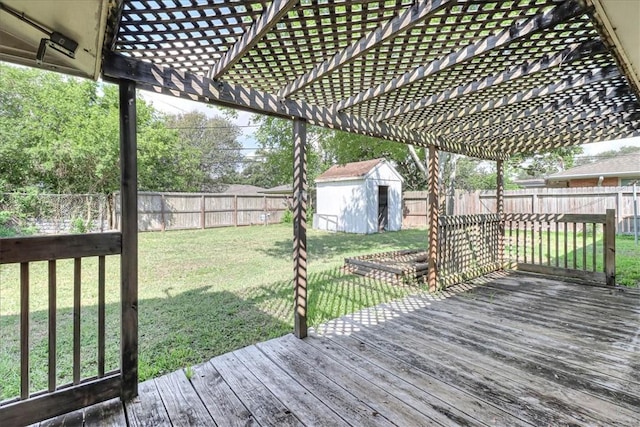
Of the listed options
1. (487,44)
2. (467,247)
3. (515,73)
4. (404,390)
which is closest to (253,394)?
(404,390)

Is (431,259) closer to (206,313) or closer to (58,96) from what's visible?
(206,313)

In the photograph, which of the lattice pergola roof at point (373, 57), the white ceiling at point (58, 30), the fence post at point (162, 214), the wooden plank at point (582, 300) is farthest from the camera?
the fence post at point (162, 214)

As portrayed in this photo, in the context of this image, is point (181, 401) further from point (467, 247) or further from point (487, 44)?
point (467, 247)

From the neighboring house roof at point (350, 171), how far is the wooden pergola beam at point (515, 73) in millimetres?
8365

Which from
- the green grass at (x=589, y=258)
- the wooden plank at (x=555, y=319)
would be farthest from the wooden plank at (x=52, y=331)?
the green grass at (x=589, y=258)

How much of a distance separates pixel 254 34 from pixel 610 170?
50.5 ft

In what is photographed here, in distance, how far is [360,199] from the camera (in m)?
11.3

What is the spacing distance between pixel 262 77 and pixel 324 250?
588cm

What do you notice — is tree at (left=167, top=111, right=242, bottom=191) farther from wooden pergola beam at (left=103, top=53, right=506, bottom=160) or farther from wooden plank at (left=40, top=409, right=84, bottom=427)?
wooden plank at (left=40, top=409, right=84, bottom=427)

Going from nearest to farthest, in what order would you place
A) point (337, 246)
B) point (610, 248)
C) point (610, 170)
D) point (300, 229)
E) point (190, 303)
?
point (300, 229) < point (190, 303) < point (610, 248) < point (337, 246) < point (610, 170)

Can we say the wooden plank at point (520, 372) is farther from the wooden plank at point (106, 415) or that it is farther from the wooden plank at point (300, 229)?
the wooden plank at point (106, 415)

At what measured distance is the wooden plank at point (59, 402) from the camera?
1650mm

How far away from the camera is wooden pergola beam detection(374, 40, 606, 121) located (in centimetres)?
201

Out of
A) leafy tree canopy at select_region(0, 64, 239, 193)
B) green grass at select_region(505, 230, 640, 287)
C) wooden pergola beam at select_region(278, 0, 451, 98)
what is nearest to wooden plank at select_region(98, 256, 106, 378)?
wooden pergola beam at select_region(278, 0, 451, 98)
